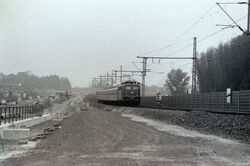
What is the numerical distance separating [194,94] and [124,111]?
620 inches

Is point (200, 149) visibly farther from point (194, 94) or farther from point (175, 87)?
point (175, 87)

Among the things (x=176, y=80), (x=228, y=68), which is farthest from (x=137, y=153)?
(x=176, y=80)

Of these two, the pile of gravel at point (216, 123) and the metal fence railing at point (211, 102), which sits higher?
the metal fence railing at point (211, 102)

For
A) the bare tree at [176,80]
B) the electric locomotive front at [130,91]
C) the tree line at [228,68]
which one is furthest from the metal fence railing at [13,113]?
the bare tree at [176,80]

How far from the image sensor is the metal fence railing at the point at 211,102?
3384cm

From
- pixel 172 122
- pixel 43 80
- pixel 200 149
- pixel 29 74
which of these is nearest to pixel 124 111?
pixel 172 122

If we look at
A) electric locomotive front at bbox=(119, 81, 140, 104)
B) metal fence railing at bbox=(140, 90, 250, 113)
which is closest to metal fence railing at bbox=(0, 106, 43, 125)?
metal fence railing at bbox=(140, 90, 250, 113)

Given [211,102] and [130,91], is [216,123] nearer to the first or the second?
[211,102]

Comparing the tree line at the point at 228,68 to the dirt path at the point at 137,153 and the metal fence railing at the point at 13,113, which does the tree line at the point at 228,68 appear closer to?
the metal fence railing at the point at 13,113

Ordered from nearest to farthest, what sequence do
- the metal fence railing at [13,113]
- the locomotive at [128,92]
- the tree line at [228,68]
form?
the metal fence railing at [13,113], the locomotive at [128,92], the tree line at [228,68]

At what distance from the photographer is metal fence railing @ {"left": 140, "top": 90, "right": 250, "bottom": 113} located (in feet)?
111

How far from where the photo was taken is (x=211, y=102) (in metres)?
42.2

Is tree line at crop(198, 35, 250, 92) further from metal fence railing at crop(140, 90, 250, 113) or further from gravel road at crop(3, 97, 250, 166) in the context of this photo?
gravel road at crop(3, 97, 250, 166)

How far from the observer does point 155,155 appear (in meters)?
15.8
